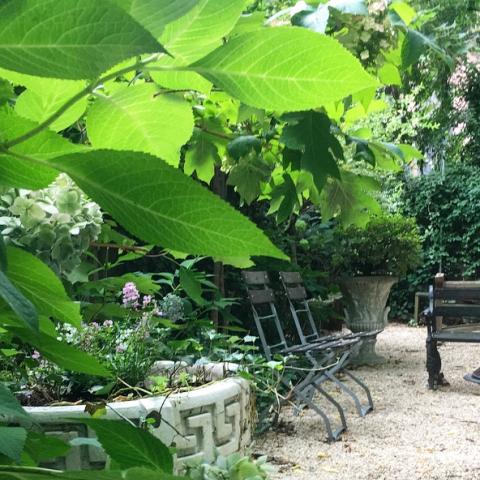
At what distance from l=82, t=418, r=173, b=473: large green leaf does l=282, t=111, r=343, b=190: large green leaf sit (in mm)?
217

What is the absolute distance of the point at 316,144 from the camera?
44 cm

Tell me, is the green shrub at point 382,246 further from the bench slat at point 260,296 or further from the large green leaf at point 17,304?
the large green leaf at point 17,304

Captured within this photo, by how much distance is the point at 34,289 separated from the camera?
0.28 m

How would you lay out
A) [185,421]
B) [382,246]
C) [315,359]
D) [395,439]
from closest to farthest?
1. [185,421]
2. [395,439]
3. [315,359]
4. [382,246]

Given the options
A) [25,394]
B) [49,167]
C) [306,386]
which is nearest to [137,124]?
[49,167]

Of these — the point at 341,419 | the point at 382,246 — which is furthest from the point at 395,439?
the point at 382,246

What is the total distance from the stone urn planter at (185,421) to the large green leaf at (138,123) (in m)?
1.63

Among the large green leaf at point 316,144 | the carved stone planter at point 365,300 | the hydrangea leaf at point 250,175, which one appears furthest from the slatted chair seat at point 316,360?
the large green leaf at point 316,144

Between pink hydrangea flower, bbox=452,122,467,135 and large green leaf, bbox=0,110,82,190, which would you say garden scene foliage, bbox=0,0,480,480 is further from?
pink hydrangea flower, bbox=452,122,467,135

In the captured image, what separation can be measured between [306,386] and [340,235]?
2.82 m

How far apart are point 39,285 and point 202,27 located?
4.8 inches

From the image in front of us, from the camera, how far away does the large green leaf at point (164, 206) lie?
210 mm

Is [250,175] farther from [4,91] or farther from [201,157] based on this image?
[4,91]

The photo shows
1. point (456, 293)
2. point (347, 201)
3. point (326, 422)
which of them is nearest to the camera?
point (347, 201)
